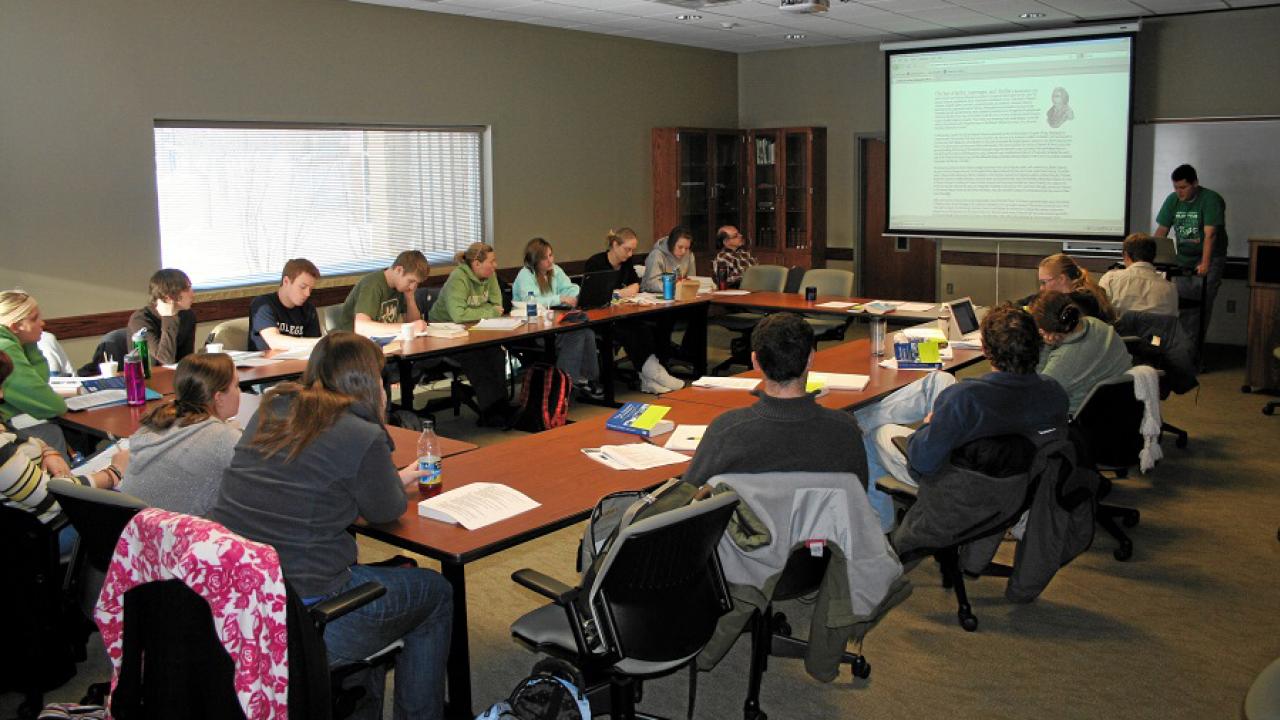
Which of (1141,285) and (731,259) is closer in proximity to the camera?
(1141,285)

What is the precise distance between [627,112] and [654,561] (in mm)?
8318

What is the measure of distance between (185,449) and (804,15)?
7.17m

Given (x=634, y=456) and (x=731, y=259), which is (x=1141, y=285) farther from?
(x=634, y=456)

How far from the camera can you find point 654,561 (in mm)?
2645

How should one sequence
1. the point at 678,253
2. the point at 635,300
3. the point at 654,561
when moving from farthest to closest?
the point at 678,253 < the point at 635,300 < the point at 654,561

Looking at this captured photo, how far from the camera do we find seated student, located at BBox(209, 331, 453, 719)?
9.04 ft

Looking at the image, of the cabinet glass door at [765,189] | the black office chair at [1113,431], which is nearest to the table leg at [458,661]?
the black office chair at [1113,431]

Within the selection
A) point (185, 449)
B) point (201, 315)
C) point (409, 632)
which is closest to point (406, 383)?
point (201, 315)

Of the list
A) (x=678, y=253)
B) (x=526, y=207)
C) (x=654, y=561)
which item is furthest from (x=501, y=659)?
(x=526, y=207)

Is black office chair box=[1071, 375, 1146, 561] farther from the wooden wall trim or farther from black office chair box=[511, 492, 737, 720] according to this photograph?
the wooden wall trim

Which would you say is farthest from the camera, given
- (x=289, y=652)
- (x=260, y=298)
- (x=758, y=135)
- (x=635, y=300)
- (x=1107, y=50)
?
(x=758, y=135)

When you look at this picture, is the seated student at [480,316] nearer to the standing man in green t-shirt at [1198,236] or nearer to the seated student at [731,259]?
the seated student at [731,259]

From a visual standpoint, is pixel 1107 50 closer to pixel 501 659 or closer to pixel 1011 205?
pixel 1011 205

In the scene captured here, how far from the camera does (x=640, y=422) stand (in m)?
4.09
